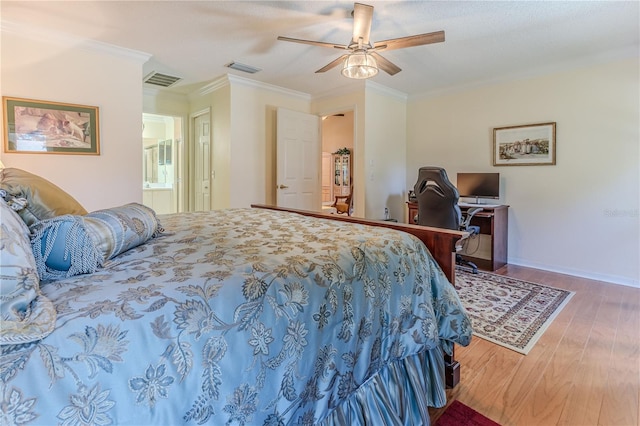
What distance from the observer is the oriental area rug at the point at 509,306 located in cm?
222

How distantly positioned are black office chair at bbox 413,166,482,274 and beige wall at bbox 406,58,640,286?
2.73ft

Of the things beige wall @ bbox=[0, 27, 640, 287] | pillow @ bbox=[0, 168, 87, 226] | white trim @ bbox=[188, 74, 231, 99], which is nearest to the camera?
pillow @ bbox=[0, 168, 87, 226]

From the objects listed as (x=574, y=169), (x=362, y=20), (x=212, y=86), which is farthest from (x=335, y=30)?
(x=574, y=169)

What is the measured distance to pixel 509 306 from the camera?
8.93 feet

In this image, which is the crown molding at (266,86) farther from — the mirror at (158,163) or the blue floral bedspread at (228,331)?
the blue floral bedspread at (228,331)

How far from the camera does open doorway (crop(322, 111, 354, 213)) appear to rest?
28.0 feet

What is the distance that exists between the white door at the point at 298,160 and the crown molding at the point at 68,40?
181 centimetres

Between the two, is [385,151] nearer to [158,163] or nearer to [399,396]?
[399,396]

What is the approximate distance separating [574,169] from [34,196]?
15.2 ft

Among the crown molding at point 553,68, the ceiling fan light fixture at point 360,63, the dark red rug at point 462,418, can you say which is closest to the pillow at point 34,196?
the dark red rug at point 462,418

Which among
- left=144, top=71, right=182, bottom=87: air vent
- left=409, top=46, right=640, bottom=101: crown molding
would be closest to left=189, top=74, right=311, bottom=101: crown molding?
left=144, top=71, right=182, bottom=87: air vent

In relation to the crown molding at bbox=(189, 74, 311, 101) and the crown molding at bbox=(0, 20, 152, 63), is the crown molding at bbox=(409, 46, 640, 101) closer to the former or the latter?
the crown molding at bbox=(189, 74, 311, 101)

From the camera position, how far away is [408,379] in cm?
137

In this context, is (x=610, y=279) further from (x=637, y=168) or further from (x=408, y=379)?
(x=408, y=379)
